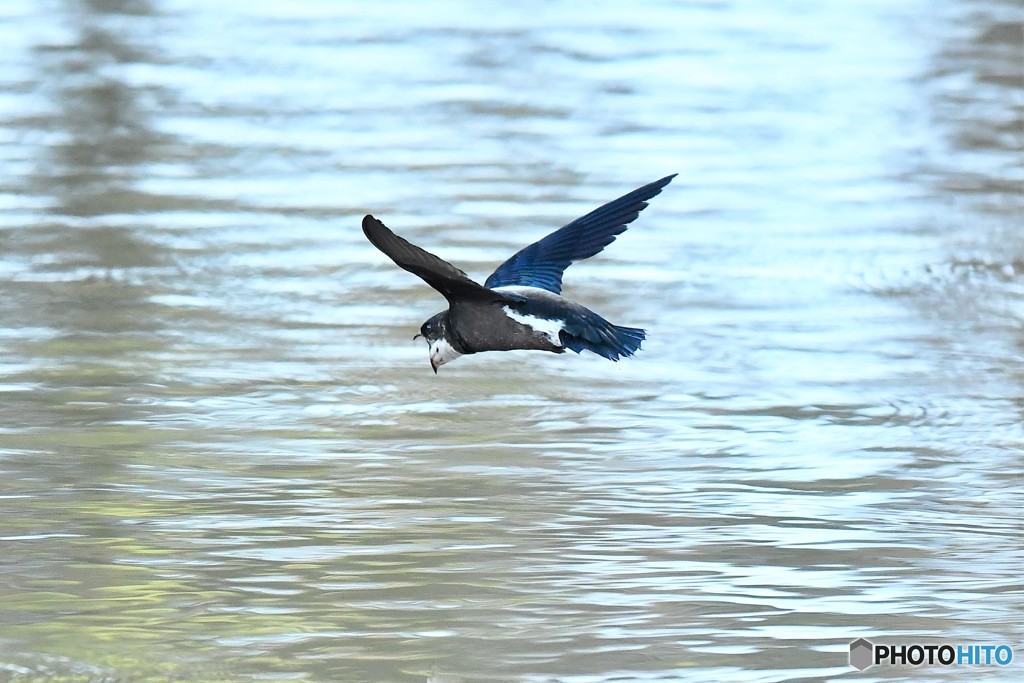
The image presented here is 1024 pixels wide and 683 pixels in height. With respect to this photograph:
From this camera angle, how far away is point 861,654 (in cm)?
466

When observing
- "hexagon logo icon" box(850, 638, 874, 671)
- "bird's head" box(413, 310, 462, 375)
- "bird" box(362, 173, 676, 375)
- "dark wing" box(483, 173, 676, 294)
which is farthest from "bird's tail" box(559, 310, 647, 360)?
"hexagon logo icon" box(850, 638, 874, 671)

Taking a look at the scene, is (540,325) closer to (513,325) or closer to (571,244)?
(513,325)

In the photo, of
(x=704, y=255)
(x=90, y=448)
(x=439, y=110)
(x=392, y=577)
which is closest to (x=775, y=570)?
(x=392, y=577)

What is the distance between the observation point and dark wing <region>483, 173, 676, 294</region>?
575 centimetres

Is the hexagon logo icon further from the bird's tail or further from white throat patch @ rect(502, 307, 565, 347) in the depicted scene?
white throat patch @ rect(502, 307, 565, 347)

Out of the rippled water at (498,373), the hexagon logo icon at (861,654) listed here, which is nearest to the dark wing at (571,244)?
the rippled water at (498,373)

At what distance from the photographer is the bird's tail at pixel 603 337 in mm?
5145

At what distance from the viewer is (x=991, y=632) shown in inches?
191

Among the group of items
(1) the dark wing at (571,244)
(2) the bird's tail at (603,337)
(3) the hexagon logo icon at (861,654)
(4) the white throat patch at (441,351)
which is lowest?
(3) the hexagon logo icon at (861,654)

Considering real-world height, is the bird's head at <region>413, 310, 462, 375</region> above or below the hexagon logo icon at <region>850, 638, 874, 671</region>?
above

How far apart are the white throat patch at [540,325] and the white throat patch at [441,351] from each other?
253 millimetres

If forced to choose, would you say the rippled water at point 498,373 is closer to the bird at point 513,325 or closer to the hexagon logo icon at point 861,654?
the hexagon logo icon at point 861,654

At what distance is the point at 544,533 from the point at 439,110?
713 cm

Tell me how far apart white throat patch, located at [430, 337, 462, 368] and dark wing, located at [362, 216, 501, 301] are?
0.17 metres
